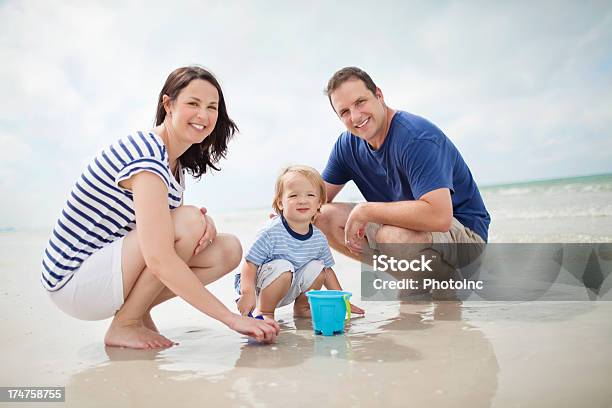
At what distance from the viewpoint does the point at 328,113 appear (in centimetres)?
1778

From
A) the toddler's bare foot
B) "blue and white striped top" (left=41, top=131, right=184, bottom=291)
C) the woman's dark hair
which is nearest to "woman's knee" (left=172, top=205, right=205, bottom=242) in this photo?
"blue and white striped top" (left=41, top=131, right=184, bottom=291)

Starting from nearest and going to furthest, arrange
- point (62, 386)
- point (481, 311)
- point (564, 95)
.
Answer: point (62, 386), point (481, 311), point (564, 95)

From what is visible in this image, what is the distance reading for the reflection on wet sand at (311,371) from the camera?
167 cm

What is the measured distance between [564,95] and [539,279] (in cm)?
1518

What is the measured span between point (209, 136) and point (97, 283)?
2.97 feet

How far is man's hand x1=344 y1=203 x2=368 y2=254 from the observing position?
126 inches

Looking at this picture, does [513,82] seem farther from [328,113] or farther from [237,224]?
[237,224]

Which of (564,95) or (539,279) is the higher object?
(564,95)

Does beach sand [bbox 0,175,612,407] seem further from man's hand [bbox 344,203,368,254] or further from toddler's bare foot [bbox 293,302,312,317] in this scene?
man's hand [bbox 344,203,368,254]

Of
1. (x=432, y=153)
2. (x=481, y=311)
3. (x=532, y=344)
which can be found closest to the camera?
(x=532, y=344)

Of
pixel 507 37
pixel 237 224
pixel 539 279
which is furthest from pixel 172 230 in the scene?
pixel 507 37

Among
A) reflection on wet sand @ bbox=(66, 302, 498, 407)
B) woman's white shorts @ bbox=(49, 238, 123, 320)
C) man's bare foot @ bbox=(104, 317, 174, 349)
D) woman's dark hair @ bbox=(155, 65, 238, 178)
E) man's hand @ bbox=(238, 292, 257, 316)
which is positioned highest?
woman's dark hair @ bbox=(155, 65, 238, 178)

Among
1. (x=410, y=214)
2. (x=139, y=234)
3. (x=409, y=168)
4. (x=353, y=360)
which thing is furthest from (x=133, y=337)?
(x=409, y=168)

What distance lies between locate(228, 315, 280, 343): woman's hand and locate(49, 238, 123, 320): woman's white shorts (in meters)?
0.53
